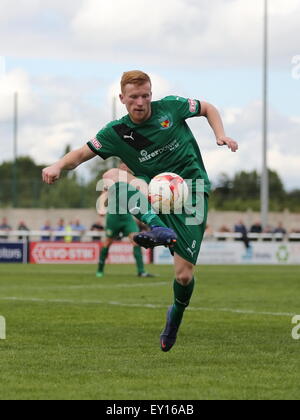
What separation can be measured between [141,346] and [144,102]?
2306mm

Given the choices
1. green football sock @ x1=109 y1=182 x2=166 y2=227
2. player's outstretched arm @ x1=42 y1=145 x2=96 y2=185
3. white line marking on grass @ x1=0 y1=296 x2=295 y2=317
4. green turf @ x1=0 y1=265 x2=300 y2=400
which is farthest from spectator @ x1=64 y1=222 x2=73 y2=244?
player's outstretched arm @ x1=42 y1=145 x2=96 y2=185

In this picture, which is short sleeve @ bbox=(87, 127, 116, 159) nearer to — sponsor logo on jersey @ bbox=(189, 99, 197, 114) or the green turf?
sponsor logo on jersey @ bbox=(189, 99, 197, 114)

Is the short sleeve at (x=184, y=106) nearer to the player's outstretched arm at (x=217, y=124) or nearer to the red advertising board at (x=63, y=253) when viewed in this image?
the player's outstretched arm at (x=217, y=124)

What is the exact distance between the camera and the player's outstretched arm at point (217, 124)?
306 inches

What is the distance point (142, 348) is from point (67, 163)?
6.15 feet

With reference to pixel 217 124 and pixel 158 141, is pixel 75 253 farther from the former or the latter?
pixel 217 124

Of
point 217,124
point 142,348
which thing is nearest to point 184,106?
point 217,124

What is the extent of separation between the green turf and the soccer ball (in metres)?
1.33

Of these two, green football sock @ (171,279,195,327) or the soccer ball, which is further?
green football sock @ (171,279,195,327)

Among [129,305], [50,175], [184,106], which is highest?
[184,106]

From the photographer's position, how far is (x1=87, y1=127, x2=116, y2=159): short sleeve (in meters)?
8.40

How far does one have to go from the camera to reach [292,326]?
10633mm

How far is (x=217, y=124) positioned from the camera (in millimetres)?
8320
